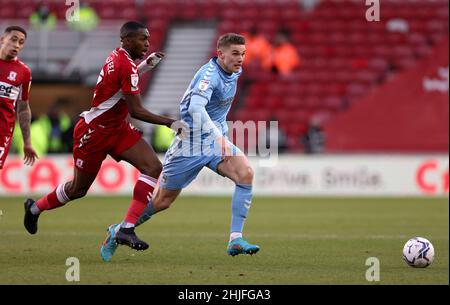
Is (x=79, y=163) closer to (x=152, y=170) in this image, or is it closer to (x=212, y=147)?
(x=152, y=170)

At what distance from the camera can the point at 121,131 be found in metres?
9.47

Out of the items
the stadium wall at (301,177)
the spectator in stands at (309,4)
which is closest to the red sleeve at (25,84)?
the stadium wall at (301,177)

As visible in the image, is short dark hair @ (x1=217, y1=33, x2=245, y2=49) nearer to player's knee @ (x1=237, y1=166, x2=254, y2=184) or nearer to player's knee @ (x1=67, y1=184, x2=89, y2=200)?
player's knee @ (x1=237, y1=166, x2=254, y2=184)

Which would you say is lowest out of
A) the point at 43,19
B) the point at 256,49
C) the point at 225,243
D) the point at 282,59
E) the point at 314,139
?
the point at 225,243

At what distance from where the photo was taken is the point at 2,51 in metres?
9.83

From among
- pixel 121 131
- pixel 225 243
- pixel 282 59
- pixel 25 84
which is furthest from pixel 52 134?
pixel 121 131

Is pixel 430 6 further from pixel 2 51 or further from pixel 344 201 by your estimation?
pixel 2 51

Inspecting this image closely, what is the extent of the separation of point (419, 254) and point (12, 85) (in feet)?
15.2

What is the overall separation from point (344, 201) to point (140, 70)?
9998 mm

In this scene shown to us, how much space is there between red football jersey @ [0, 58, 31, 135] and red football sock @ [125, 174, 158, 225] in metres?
1.77

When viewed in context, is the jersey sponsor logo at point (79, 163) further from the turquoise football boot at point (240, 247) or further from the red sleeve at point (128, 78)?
the turquoise football boot at point (240, 247)

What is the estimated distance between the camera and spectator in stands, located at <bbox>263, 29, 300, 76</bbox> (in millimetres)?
25984

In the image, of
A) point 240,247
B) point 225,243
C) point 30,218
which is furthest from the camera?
point 225,243

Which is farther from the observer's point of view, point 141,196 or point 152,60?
point 152,60
